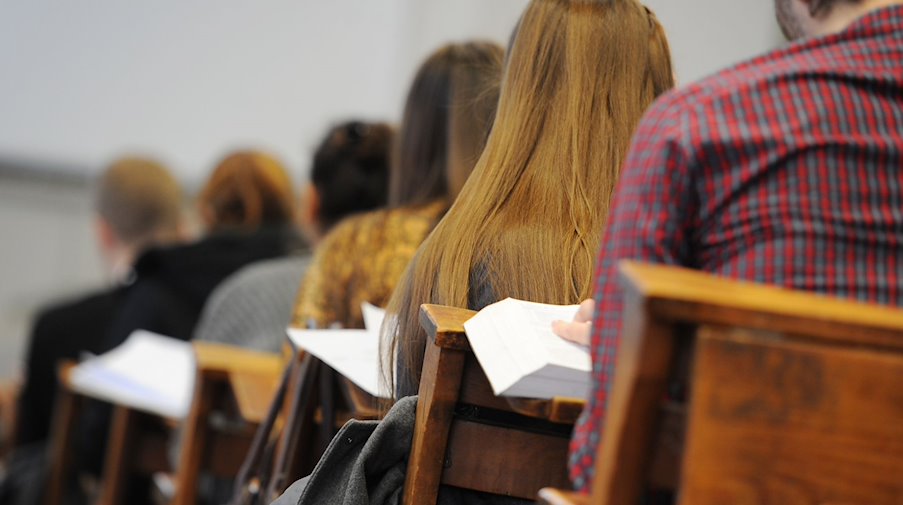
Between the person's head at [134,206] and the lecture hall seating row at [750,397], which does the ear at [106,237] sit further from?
the lecture hall seating row at [750,397]

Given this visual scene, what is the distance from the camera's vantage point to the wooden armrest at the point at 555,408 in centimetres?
146

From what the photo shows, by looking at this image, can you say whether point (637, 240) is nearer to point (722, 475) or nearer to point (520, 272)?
point (722, 475)

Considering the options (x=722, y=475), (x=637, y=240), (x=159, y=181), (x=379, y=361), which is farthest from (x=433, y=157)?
(x=159, y=181)

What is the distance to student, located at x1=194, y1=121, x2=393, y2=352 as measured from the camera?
11.4 feet

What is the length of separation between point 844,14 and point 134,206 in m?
3.79

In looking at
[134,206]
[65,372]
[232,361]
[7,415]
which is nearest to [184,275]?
[65,372]

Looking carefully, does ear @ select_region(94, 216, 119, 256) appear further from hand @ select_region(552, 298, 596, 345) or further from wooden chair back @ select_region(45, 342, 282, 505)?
hand @ select_region(552, 298, 596, 345)

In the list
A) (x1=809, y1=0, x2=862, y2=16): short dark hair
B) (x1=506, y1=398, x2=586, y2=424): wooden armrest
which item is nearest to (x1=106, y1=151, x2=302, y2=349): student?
(x1=506, y1=398, x2=586, y2=424): wooden armrest

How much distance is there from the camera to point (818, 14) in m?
1.42

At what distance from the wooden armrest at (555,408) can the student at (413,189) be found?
1.26m

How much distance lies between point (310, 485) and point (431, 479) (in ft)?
0.50

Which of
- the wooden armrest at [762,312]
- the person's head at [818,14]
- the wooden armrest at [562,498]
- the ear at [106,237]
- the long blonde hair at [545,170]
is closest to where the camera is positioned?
the wooden armrest at [762,312]

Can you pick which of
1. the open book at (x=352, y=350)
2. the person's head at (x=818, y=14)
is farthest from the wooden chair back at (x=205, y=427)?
the person's head at (x=818, y=14)

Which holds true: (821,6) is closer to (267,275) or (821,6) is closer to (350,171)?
(350,171)
